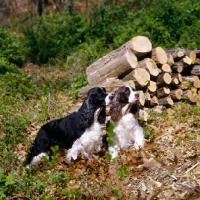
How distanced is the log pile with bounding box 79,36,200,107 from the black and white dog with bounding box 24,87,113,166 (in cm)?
144

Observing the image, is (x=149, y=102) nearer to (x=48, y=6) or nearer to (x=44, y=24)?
(x=44, y=24)

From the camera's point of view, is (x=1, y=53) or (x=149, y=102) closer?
(x=149, y=102)

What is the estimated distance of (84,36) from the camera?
46.8 ft

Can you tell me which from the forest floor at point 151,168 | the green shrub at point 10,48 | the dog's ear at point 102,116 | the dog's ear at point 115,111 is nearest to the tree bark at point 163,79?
the forest floor at point 151,168

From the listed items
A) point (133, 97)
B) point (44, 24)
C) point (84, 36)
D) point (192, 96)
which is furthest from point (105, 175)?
point (44, 24)

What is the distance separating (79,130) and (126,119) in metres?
0.79

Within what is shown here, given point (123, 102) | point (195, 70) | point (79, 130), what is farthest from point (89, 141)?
point (195, 70)

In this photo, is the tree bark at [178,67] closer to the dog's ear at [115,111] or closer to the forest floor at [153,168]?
the forest floor at [153,168]

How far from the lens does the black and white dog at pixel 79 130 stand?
20.4 ft

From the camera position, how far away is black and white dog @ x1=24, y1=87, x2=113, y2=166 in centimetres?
623

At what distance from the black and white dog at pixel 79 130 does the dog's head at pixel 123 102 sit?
0.45 ft

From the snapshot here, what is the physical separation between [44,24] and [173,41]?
6004 mm

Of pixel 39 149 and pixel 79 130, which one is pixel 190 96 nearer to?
pixel 79 130

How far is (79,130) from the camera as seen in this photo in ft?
20.8
